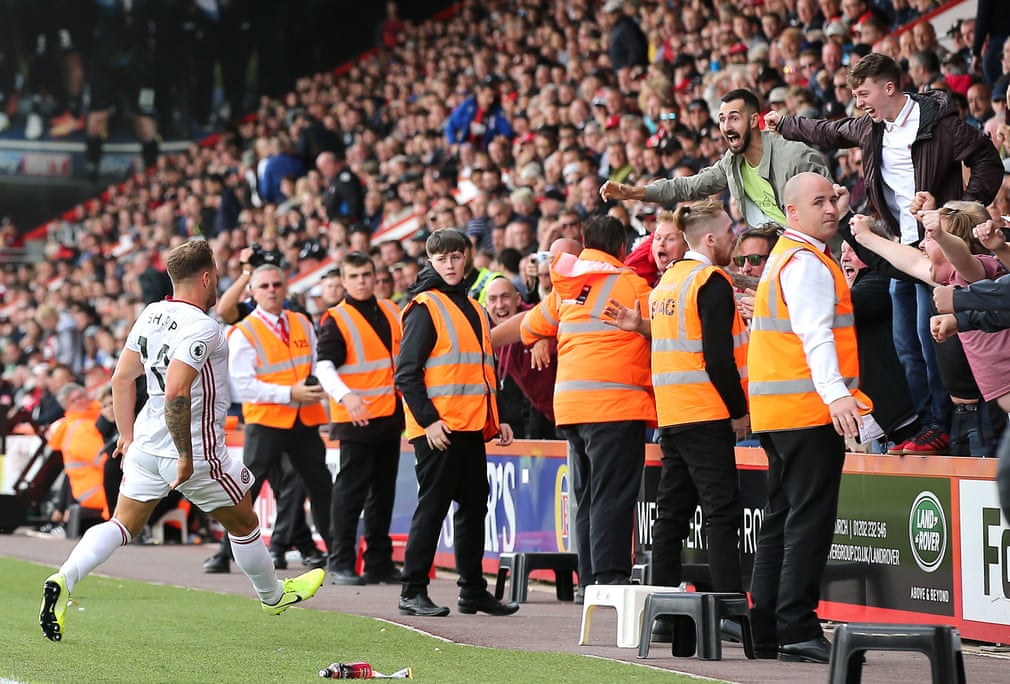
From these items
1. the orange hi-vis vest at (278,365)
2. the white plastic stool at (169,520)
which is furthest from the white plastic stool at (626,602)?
the white plastic stool at (169,520)

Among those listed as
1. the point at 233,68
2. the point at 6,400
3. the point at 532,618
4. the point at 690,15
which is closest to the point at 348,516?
the point at 532,618

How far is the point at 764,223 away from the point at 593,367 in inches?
51.3

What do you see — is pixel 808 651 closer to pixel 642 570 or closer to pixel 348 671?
pixel 348 671

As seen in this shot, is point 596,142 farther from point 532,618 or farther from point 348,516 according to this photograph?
point 532,618

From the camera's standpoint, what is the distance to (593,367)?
904cm

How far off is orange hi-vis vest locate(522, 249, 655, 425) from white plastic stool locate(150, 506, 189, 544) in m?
8.41

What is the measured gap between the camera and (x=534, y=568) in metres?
10.4

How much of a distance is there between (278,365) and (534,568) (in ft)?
10.4

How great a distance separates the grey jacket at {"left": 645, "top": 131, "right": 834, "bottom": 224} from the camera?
28.6ft

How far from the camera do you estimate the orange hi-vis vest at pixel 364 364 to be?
38.0 feet

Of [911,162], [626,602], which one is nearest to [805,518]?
[626,602]

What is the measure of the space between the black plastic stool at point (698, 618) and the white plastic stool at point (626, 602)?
→ 33 centimetres

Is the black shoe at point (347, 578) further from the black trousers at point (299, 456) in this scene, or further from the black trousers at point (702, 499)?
the black trousers at point (702, 499)

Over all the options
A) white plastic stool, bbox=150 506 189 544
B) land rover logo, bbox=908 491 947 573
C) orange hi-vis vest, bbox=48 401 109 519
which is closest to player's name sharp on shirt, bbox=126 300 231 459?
land rover logo, bbox=908 491 947 573
